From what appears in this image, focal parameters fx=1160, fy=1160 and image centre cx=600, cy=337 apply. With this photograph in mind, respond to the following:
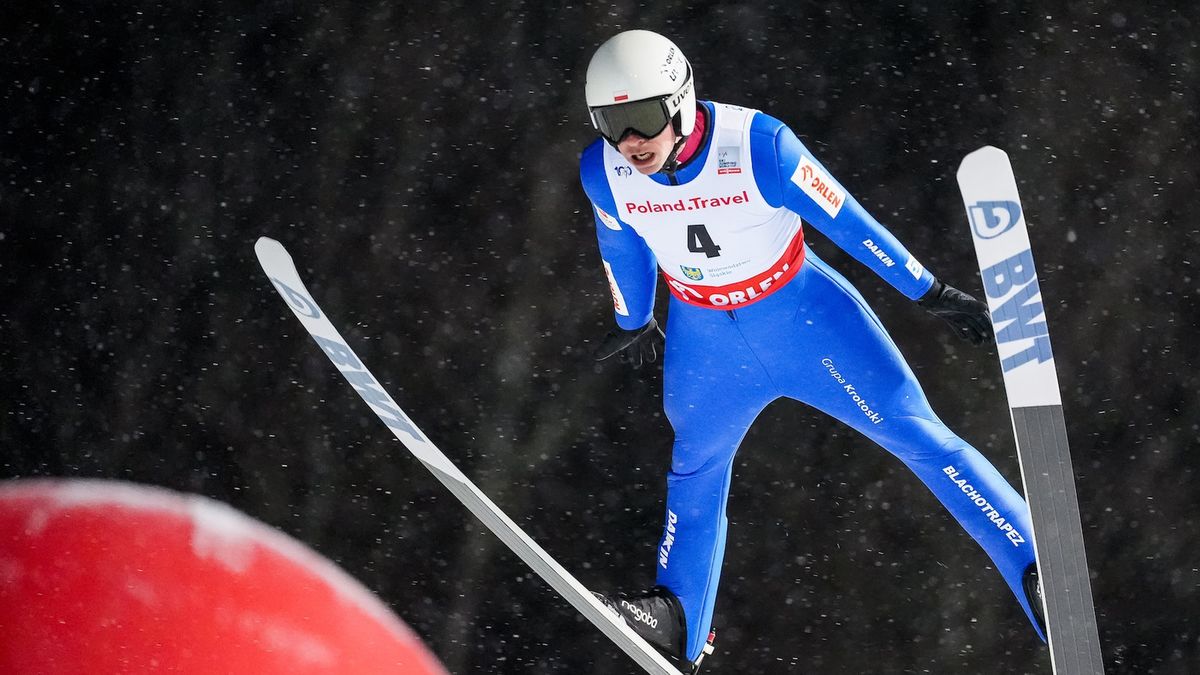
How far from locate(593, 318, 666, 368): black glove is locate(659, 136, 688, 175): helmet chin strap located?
44 centimetres

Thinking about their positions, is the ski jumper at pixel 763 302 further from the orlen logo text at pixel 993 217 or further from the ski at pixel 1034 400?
the orlen logo text at pixel 993 217

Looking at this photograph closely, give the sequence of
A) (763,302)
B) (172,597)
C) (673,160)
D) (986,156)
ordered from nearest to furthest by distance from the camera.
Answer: (986,156), (673,160), (763,302), (172,597)

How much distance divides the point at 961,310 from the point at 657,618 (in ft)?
2.99

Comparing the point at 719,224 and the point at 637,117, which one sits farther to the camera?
the point at 719,224

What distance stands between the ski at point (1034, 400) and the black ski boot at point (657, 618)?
0.77 metres

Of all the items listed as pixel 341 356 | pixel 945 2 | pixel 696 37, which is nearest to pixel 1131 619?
pixel 945 2

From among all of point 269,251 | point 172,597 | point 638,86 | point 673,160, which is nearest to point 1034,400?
point 673,160

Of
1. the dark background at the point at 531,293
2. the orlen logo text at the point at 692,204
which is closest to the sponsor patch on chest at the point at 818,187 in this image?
the orlen logo text at the point at 692,204

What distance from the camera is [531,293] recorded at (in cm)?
287

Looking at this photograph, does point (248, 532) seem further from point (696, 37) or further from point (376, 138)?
point (696, 37)

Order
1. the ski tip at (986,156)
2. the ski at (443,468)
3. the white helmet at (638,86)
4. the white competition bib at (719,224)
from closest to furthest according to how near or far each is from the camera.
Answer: the ski tip at (986,156) < the white helmet at (638,86) < the white competition bib at (719,224) < the ski at (443,468)

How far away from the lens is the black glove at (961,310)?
214 centimetres

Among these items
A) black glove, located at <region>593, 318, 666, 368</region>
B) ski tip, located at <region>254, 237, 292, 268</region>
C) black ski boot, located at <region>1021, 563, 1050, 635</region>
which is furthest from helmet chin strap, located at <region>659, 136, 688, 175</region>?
black ski boot, located at <region>1021, 563, 1050, 635</region>

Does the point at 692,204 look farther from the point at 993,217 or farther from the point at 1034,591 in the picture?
the point at 1034,591
